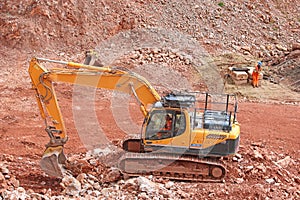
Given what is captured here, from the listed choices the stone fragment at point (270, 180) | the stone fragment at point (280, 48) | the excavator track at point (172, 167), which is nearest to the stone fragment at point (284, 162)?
the stone fragment at point (270, 180)

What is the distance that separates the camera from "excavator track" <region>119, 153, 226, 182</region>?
10.8 meters

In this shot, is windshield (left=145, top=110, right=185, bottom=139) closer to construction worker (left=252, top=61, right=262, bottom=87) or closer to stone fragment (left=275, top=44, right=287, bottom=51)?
construction worker (left=252, top=61, right=262, bottom=87)

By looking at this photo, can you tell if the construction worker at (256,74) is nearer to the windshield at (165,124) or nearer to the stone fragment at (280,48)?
the stone fragment at (280,48)

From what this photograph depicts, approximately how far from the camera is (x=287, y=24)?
25875 millimetres

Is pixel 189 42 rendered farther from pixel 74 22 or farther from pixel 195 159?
pixel 195 159

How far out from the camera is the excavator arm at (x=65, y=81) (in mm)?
10469

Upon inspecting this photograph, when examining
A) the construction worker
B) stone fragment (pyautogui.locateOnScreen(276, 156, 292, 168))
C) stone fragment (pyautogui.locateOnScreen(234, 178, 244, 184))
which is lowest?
stone fragment (pyautogui.locateOnScreen(234, 178, 244, 184))

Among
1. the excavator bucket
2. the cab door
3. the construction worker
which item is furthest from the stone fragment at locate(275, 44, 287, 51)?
the excavator bucket

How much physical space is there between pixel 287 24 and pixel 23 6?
1490cm

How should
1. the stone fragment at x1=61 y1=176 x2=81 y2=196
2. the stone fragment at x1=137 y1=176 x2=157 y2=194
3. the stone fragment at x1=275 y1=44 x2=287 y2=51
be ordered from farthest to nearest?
the stone fragment at x1=275 y1=44 x2=287 y2=51, the stone fragment at x1=61 y1=176 x2=81 y2=196, the stone fragment at x1=137 y1=176 x2=157 y2=194

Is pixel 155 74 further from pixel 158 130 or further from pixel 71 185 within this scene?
pixel 71 185

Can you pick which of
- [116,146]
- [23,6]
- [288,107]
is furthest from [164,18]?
[116,146]

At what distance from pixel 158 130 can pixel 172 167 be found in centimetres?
98

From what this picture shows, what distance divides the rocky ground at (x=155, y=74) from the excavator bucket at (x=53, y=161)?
0.72ft
